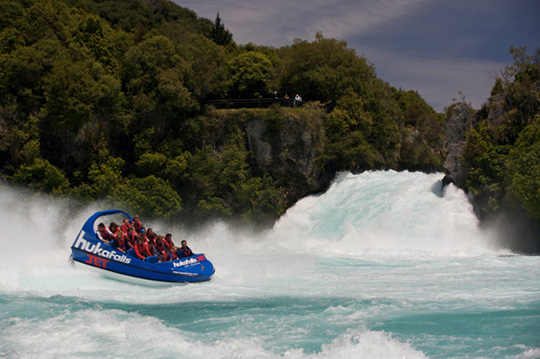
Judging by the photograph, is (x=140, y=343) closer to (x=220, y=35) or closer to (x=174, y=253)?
(x=174, y=253)

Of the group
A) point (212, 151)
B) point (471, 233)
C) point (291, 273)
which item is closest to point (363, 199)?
point (471, 233)

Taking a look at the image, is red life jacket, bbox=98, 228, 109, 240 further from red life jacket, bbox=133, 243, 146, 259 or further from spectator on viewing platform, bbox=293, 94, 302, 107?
spectator on viewing platform, bbox=293, 94, 302, 107

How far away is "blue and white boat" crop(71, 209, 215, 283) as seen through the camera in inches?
715

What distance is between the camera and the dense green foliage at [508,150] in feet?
81.4

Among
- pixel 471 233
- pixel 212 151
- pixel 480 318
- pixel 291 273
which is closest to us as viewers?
pixel 480 318

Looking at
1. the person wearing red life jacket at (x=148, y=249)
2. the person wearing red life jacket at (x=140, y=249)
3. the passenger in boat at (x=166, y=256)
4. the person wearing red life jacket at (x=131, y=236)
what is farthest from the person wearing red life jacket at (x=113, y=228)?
the passenger in boat at (x=166, y=256)

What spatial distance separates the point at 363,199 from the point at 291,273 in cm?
1216

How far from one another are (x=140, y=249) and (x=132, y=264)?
0.79 metres

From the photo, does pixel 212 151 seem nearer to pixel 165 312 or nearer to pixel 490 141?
pixel 490 141

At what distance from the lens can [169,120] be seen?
111ft

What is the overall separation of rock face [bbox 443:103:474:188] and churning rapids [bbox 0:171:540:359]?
95 cm

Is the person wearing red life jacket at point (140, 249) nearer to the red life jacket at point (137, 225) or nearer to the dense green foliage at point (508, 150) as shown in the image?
the red life jacket at point (137, 225)

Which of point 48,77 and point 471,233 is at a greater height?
point 48,77

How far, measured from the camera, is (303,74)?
38.0m
